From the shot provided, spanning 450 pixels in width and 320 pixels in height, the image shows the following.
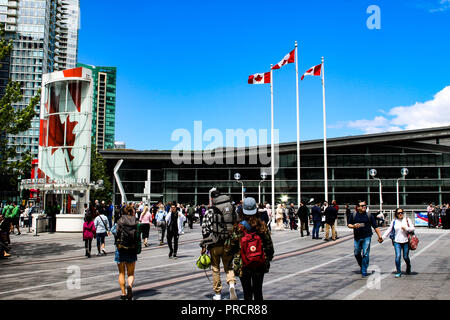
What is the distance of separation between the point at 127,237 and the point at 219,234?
176cm

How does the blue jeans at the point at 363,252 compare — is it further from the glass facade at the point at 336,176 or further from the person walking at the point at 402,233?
the glass facade at the point at 336,176

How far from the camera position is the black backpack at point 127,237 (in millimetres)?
7789

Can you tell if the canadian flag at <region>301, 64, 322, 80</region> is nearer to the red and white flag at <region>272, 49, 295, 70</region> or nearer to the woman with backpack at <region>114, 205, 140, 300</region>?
the red and white flag at <region>272, 49, 295, 70</region>

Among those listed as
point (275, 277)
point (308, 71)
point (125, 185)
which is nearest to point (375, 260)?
point (275, 277)

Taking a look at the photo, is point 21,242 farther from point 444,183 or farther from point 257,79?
point 444,183

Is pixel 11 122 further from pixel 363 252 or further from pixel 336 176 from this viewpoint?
pixel 336 176

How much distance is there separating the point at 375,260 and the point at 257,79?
1891 cm

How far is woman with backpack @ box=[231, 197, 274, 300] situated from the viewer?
5598 mm

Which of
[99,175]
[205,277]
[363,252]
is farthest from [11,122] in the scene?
[99,175]

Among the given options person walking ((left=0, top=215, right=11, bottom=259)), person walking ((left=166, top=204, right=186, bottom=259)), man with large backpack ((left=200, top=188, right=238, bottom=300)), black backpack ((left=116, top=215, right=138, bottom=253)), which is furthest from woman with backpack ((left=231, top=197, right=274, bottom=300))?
person walking ((left=0, top=215, right=11, bottom=259))

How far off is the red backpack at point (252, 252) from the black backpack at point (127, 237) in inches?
115

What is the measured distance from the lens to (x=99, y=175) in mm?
78750
